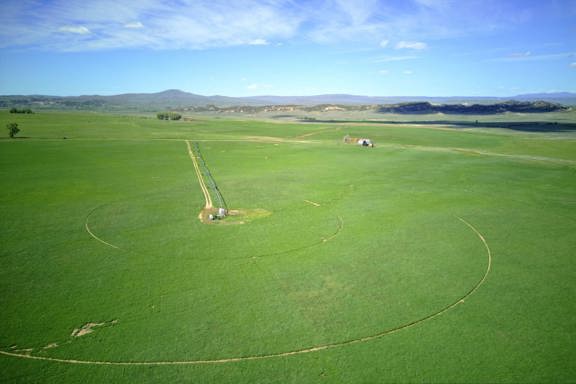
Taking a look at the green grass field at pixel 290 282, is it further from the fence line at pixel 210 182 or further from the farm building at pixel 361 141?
the farm building at pixel 361 141

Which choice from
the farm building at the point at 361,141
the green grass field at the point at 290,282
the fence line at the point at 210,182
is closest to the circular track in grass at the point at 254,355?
the green grass field at the point at 290,282

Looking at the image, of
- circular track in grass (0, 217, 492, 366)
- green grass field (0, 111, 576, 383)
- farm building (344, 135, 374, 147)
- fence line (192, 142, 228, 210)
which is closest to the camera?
circular track in grass (0, 217, 492, 366)

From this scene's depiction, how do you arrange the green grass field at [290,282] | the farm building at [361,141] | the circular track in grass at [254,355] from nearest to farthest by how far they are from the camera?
the circular track in grass at [254,355]
the green grass field at [290,282]
the farm building at [361,141]

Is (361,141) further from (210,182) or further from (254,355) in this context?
(254,355)

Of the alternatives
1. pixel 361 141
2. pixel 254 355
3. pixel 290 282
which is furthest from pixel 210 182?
pixel 361 141

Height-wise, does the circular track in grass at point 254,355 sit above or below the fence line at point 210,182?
below

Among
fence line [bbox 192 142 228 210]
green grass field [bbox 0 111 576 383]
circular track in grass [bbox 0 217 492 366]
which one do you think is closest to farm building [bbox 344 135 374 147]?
fence line [bbox 192 142 228 210]

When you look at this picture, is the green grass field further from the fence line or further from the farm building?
the farm building

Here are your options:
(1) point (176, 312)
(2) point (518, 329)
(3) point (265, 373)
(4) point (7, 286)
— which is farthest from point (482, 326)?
(4) point (7, 286)
